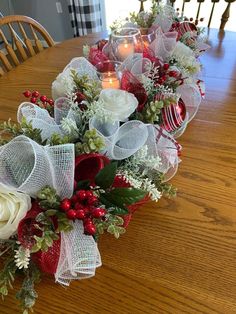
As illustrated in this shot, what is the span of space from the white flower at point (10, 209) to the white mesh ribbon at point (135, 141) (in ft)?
0.61

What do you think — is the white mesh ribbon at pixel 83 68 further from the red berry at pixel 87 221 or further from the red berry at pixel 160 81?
the red berry at pixel 87 221

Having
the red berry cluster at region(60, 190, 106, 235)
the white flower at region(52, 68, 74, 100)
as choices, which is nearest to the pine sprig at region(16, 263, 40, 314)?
the red berry cluster at region(60, 190, 106, 235)

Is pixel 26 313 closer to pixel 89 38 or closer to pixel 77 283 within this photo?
pixel 77 283

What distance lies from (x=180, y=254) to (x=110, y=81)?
48 cm

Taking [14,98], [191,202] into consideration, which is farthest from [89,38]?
[191,202]

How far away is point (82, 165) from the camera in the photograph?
550mm

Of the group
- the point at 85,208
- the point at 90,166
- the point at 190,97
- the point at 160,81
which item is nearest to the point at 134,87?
the point at 160,81

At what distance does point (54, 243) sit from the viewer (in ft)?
1.57

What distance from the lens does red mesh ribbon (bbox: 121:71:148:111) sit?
72 centimetres

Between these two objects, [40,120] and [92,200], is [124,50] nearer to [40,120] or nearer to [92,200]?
[40,120]

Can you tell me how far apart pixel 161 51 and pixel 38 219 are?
69 centimetres

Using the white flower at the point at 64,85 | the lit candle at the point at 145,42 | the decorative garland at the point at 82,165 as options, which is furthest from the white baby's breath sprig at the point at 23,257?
the lit candle at the point at 145,42

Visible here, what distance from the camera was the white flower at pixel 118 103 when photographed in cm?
61

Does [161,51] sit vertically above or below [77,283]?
above
